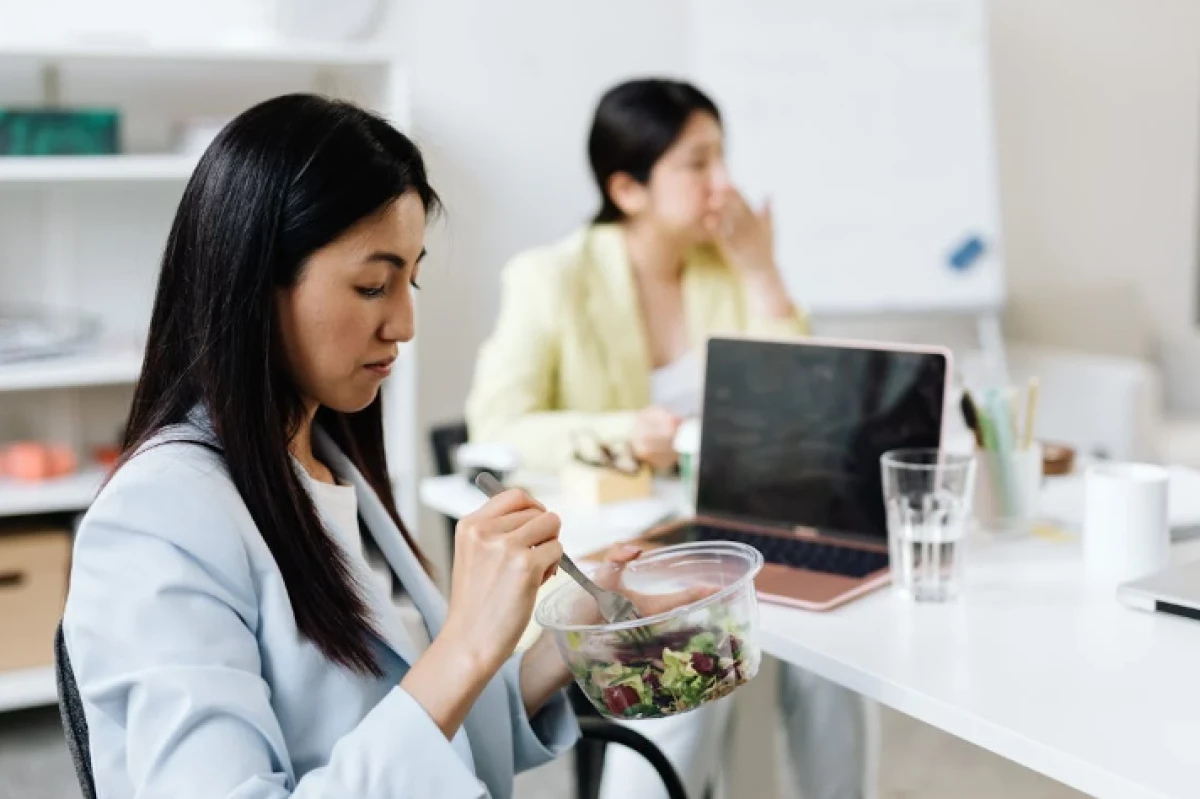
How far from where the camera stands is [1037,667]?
43.0 inches

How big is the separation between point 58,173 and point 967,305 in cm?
221

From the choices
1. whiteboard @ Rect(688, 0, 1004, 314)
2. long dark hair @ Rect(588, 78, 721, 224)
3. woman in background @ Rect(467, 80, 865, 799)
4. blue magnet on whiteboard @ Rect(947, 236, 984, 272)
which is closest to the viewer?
woman in background @ Rect(467, 80, 865, 799)

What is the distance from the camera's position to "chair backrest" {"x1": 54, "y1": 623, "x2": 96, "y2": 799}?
2.99 feet

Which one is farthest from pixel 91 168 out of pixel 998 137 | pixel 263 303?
pixel 998 137

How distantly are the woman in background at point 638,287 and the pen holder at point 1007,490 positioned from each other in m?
0.70

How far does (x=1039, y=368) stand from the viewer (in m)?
3.46

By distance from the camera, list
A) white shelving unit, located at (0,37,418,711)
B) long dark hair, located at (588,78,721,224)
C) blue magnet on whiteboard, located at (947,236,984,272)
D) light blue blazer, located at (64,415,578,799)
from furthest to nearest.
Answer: blue magnet on whiteboard, located at (947,236,984,272) → white shelving unit, located at (0,37,418,711) → long dark hair, located at (588,78,721,224) → light blue blazer, located at (64,415,578,799)

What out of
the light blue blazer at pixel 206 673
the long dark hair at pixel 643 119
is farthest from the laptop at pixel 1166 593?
the long dark hair at pixel 643 119

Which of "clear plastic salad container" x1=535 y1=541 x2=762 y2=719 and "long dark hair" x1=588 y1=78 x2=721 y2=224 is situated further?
"long dark hair" x1=588 y1=78 x2=721 y2=224

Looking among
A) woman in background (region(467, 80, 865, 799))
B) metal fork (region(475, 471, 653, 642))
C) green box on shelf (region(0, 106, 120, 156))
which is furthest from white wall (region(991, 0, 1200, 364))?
metal fork (region(475, 471, 653, 642))

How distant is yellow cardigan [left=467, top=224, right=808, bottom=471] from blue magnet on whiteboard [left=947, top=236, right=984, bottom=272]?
1.17 m

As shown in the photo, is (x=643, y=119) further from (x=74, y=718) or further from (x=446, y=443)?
(x=74, y=718)

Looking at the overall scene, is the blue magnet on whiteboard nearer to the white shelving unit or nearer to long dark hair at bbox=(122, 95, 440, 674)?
the white shelving unit

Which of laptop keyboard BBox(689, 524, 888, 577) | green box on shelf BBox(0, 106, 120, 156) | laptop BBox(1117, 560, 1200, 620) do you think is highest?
green box on shelf BBox(0, 106, 120, 156)
